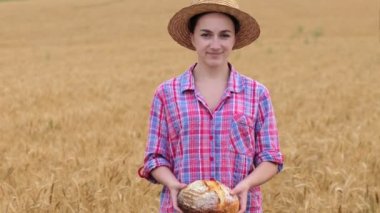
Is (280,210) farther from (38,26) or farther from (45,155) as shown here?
(38,26)

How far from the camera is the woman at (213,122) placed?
7.45 ft

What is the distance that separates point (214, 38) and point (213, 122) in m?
0.29

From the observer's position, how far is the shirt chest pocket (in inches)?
89.3

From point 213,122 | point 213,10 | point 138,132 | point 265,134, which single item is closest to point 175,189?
point 213,122

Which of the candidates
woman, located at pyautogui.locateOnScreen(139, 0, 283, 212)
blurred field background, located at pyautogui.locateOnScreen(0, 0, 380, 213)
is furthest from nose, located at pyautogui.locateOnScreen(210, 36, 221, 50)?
blurred field background, located at pyautogui.locateOnScreen(0, 0, 380, 213)

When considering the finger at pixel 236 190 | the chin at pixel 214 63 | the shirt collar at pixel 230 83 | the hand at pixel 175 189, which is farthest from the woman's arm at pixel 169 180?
the chin at pixel 214 63

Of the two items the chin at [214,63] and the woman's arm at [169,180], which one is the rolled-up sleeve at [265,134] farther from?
the woman's arm at [169,180]

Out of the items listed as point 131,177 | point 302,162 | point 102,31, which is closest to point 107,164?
point 131,177

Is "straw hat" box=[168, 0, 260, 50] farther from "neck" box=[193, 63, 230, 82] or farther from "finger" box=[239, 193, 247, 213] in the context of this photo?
"finger" box=[239, 193, 247, 213]

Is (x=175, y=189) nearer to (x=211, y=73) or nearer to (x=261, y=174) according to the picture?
(x=261, y=174)

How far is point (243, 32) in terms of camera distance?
2.42 meters

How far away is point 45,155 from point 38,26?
35.5 metres

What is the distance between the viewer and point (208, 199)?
2010 mm

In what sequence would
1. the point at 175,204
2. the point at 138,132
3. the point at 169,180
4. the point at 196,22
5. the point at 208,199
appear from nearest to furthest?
the point at 208,199, the point at 175,204, the point at 169,180, the point at 196,22, the point at 138,132
